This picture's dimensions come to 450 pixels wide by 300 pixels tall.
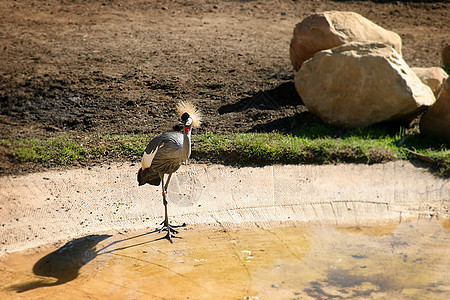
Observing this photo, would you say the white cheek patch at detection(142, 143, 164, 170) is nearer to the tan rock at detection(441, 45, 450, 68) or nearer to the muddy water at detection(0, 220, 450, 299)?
the muddy water at detection(0, 220, 450, 299)

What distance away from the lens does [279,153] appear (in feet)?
22.2

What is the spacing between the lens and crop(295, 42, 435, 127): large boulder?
732 cm

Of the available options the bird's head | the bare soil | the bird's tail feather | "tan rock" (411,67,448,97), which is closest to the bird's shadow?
the bird's tail feather

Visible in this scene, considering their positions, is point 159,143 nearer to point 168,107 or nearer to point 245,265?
point 245,265

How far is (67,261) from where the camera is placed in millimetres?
5047

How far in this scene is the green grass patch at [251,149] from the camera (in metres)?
6.69

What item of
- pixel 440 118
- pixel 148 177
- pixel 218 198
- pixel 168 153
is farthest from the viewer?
pixel 440 118

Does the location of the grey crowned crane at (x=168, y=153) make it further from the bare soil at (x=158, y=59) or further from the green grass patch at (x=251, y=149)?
the bare soil at (x=158, y=59)

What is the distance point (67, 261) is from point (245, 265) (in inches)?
65.8

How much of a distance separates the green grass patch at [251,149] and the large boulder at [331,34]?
1885 millimetres

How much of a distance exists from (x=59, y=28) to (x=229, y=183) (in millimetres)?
7079

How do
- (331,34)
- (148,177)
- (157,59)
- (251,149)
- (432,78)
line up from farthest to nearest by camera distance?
(157,59)
(331,34)
(432,78)
(251,149)
(148,177)

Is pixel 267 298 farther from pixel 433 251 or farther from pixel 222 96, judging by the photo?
pixel 222 96

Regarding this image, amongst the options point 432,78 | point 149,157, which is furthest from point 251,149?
point 432,78
